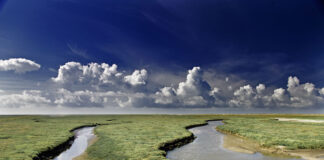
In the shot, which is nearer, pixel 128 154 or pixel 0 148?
pixel 128 154

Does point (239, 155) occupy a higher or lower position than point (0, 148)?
lower

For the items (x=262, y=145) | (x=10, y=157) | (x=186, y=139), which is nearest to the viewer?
(x=10, y=157)

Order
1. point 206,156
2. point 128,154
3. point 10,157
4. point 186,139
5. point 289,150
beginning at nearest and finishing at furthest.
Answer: point 10,157 < point 128,154 < point 206,156 < point 289,150 < point 186,139

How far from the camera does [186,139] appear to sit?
133ft

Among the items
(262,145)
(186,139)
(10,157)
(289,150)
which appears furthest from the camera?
(186,139)

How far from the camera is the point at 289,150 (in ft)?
96.9

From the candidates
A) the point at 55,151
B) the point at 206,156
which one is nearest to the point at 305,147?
the point at 206,156

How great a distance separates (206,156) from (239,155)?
518cm

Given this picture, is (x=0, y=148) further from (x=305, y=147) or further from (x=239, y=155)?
(x=305, y=147)

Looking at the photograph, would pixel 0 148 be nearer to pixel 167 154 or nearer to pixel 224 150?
pixel 167 154

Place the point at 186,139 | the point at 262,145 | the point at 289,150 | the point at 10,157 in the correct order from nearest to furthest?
the point at 10,157, the point at 289,150, the point at 262,145, the point at 186,139

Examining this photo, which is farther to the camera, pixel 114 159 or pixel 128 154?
pixel 128 154

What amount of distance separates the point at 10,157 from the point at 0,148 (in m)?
7.24

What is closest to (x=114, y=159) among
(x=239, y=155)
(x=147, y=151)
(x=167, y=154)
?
(x=147, y=151)
